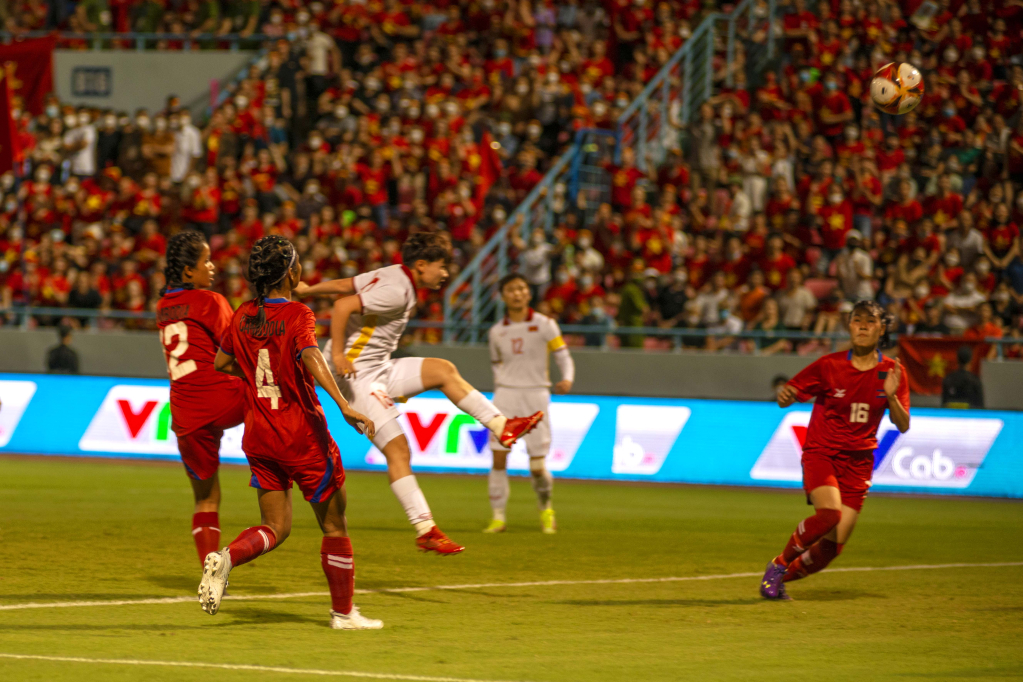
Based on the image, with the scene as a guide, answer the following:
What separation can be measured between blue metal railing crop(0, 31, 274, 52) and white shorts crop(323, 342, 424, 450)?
20.9 metres

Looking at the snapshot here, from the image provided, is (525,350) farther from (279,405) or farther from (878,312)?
(279,405)

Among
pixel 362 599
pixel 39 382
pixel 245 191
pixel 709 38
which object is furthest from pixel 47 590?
pixel 709 38

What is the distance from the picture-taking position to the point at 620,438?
17.1 meters

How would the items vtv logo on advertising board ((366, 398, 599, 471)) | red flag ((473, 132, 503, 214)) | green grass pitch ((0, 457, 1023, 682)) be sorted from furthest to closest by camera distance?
red flag ((473, 132, 503, 214)) < vtv logo on advertising board ((366, 398, 599, 471)) < green grass pitch ((0, 457, 1023, 682))

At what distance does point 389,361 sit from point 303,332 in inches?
74.5

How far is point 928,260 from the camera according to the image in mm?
19328

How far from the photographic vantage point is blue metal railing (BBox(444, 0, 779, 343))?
2136 centimetres

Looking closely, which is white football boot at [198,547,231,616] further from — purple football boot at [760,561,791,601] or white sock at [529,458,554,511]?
white sock at [529,458,554,511]

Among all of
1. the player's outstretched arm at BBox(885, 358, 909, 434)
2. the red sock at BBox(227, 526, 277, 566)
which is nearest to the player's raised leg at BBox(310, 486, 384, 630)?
the red sock at BBox(227, 526, 277, 566)

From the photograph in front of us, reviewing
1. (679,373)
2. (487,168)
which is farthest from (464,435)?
(487,168)

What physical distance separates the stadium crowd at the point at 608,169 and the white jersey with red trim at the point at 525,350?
265 inches

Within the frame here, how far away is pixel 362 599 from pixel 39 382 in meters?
11.6

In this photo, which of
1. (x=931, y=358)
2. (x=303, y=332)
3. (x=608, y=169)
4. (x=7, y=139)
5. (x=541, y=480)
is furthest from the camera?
(x=608, y=169)

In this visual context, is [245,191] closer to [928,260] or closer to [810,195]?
[810,195]
